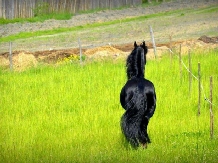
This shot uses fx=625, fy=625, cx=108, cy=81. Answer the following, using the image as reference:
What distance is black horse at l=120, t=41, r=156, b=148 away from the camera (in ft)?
32.8

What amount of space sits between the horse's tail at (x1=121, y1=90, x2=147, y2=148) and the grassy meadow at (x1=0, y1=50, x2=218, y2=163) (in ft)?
0.73

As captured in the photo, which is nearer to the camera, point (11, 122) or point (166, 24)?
point (11, 122)

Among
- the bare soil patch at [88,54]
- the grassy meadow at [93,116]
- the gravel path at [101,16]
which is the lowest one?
the grassy meadow at [93,116]

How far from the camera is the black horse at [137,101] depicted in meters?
9.98

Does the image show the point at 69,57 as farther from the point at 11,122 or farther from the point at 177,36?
the point at 11,122

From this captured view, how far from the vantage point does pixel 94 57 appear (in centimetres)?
2355

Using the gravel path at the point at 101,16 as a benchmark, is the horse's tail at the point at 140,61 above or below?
below

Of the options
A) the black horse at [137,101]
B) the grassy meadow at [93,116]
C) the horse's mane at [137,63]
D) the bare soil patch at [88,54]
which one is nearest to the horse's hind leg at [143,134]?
the black horse at [137,101]

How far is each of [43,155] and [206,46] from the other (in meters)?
15.8

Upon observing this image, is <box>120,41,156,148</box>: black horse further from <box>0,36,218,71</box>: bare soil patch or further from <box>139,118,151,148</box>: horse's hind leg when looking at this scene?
<box>0,36,218,71</box>: bare soil patch

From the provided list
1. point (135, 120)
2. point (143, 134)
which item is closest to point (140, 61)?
point (135, 120)

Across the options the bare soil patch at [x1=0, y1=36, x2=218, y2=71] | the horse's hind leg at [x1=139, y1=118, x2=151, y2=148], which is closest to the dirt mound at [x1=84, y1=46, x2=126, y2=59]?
the bare soil patch at [x1=0, y1=36, x2=218, y2=71]

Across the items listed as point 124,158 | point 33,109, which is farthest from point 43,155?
point 33,109

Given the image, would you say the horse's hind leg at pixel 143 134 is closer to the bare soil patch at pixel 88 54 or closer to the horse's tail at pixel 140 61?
the horse's tail at pixel 140 61
